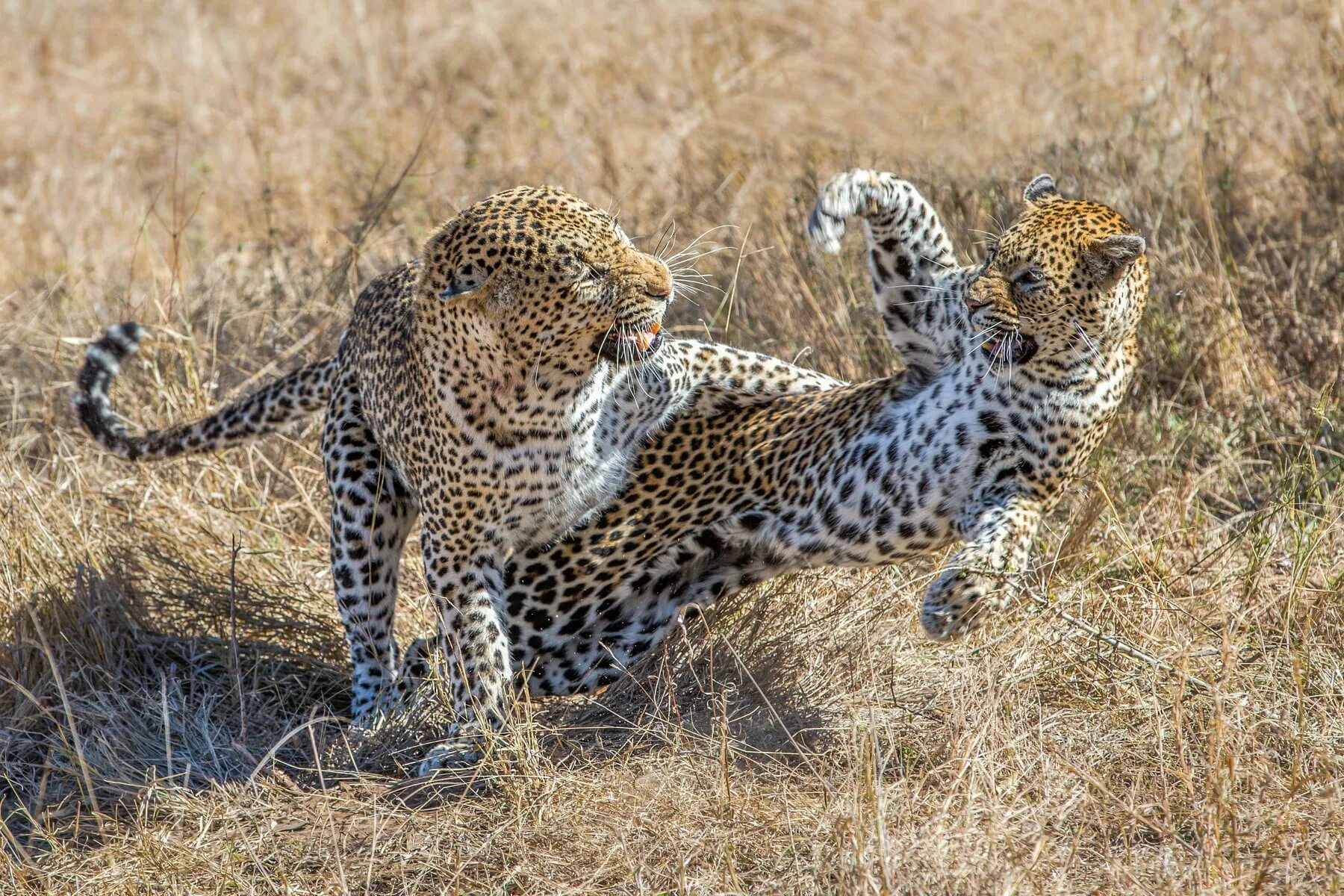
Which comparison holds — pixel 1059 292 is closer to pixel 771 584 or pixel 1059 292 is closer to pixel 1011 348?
pixel 1011 348

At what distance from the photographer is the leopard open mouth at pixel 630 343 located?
514cm

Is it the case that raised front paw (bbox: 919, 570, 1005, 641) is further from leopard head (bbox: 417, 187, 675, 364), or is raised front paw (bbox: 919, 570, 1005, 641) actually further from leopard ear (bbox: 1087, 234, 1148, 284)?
leopard head (bbox: 417, 187, 675, 364)

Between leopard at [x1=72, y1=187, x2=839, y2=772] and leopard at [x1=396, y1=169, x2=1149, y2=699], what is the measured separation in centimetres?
18

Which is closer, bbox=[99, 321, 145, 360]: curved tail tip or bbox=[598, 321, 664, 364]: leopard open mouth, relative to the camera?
bbox=[598, 321, 664, 364]: leopard open mouth

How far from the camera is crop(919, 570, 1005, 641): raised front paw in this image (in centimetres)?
472

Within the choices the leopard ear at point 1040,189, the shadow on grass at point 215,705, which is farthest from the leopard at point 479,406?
the leopard ear at point 1040,189

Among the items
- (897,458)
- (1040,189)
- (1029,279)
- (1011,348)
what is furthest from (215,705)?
(1040,189)

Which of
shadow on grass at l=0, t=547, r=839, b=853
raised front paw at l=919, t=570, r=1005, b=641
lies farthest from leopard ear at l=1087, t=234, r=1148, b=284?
shadow on grass at l=0, t=547, r=839, b=853

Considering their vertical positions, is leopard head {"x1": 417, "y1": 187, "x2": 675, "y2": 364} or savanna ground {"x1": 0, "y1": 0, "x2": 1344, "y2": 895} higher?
leopard head {"x1": 417, "y1": 187, "x2": 675, "y2": 364}

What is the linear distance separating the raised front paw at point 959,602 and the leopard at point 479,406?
126cm

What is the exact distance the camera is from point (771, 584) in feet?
20.0

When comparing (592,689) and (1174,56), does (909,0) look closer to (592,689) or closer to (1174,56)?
(1174,56)

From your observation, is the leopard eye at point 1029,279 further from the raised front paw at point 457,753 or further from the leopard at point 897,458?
the raised front paw at point 457,753

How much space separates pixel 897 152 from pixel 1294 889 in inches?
207
